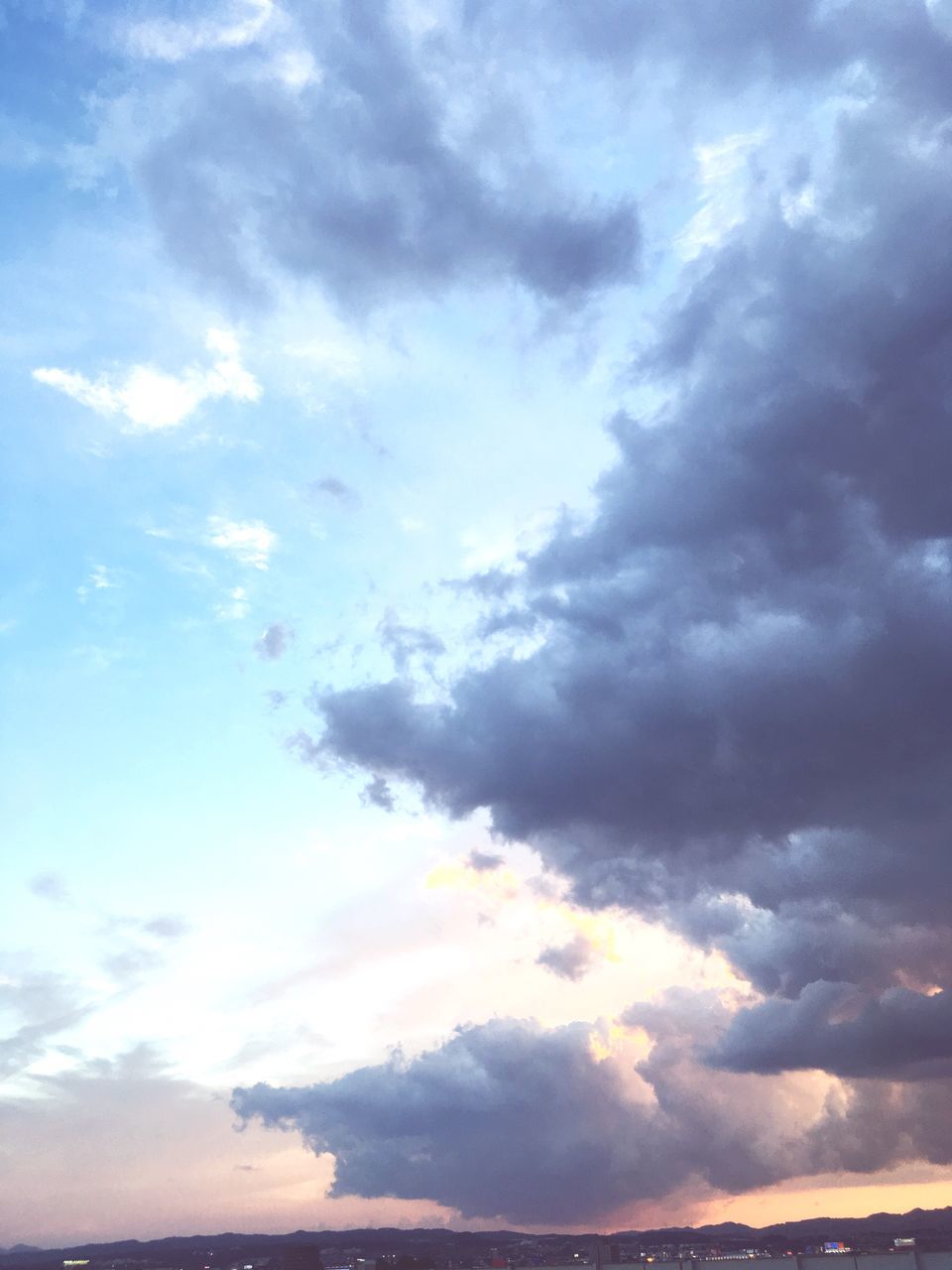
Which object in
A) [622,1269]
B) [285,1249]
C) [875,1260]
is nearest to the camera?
[875,1260]

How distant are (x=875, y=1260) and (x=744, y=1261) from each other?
19748 millimetres

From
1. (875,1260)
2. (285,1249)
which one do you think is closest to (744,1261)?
(875,1260)

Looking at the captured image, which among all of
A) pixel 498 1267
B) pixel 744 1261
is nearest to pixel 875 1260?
pixel 744 1261

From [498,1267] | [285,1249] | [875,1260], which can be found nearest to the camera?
[875,1260]

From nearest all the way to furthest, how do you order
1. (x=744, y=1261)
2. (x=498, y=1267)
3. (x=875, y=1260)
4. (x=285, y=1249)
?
(x=875, y=1260) → (x=744, y=1261) → (x=498, y=1267) → (x=285, y=1249)

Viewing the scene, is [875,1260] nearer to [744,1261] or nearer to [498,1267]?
[744,1261]

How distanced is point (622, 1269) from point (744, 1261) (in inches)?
838

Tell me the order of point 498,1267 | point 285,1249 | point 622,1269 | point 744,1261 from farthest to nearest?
point 285,1249, point 498,1267, point 622,1269, point 744,1261

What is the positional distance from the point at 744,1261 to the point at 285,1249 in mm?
96167

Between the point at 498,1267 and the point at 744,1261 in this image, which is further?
the point at 498,1267

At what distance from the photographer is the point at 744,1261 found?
137875 millimetres

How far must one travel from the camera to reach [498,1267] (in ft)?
597

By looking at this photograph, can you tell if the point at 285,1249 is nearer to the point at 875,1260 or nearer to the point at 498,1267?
the point at 498,1267

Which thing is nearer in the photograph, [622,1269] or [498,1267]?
[622,1269]
